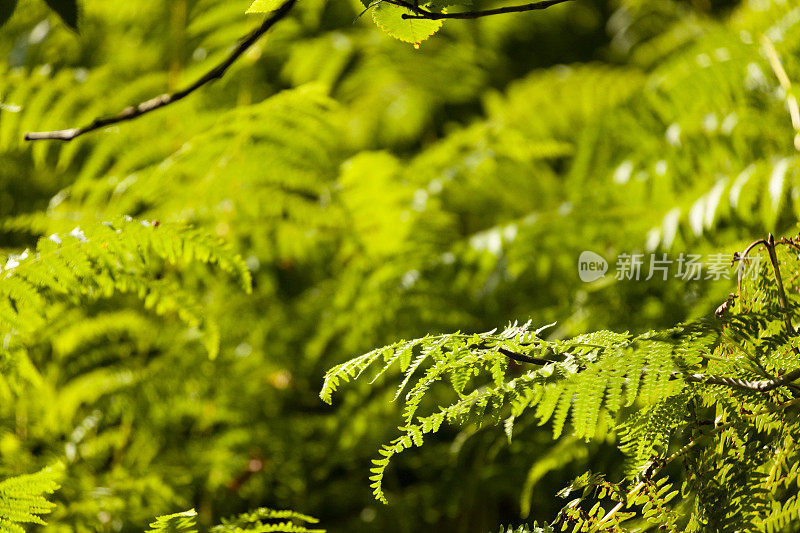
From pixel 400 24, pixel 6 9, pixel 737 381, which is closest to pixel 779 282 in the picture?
pixel 737 381

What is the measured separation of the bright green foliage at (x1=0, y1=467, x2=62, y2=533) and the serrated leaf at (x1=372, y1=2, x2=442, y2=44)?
1.69 ft

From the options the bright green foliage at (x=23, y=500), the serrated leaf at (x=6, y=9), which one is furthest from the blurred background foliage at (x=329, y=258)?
the serrated leaf at (x=6, y=9)

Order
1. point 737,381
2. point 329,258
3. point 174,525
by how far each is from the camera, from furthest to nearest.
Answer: point 329,258 < point 174,525 < point 737,381

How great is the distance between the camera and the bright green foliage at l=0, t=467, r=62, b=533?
581mm

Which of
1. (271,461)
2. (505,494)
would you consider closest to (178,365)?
(271,461)

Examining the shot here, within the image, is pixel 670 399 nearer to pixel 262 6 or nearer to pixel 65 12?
pixel 262 6

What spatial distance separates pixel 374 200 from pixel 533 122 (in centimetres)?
55

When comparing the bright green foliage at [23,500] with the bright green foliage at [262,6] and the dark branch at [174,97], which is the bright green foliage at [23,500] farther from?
the bright green foliage at [262,6]

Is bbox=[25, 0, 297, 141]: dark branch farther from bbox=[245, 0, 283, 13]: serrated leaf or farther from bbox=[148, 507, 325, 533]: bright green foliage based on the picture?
bbox=[148, 507, 325, 533]: bright green foliage

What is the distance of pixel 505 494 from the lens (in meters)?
1.18

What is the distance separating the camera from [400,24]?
0.48m

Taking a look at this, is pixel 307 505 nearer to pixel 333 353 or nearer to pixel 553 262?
pixel 333 353

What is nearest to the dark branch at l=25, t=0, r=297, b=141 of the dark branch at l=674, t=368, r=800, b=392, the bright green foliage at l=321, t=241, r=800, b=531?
the bright green foliage at l=321, t=241, r=800, b=531

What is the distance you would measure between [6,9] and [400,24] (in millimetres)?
346
